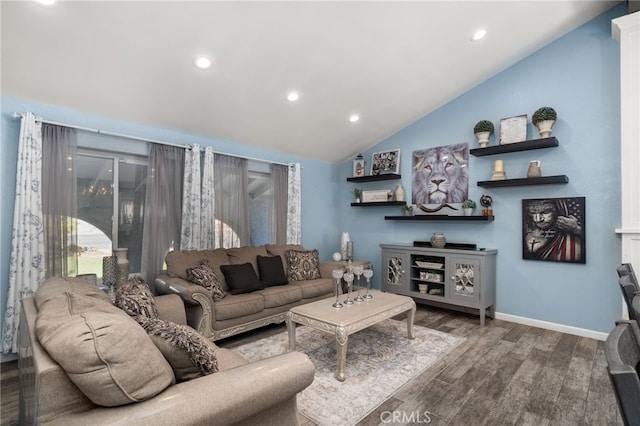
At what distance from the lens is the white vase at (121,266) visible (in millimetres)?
3113

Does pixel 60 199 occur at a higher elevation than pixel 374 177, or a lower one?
lower

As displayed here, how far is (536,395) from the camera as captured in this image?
2287mm

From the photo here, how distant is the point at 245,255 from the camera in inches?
156

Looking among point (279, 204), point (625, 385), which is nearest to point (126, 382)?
point (625, 385)

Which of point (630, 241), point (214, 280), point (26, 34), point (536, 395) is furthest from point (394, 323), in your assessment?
point (26, 34)

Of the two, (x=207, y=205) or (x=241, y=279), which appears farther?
(x=207, y=205)

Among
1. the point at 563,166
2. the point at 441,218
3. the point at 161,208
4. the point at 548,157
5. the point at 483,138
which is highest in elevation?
the point at 483,138

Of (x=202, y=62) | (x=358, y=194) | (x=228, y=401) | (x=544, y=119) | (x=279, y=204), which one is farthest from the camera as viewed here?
(x=358, y=194)

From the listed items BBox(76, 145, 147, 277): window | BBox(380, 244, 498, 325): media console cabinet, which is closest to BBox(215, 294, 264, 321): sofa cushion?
BBox(76, 145, 147, 277): window

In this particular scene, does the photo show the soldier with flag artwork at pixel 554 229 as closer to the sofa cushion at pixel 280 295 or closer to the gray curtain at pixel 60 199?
the sofa cushion at pixel 280 295

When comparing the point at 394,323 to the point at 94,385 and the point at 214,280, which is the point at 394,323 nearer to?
the point at 214,280

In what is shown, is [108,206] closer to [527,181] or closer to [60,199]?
[60,199]

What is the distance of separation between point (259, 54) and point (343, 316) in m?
2.55

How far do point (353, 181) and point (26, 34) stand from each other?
14.2 ft
